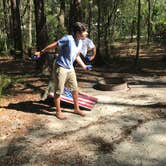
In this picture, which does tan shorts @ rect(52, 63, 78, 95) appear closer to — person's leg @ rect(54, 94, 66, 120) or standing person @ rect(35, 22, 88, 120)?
standing person @ rect(35, 22, 88, 120)

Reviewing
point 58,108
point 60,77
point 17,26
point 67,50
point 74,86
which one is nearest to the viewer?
point 67,50

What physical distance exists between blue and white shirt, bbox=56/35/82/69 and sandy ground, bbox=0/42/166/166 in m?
1.05

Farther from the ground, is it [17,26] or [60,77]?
[60,77]

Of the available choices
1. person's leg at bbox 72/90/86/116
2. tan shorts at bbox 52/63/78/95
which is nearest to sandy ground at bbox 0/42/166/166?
person's leg at bbox 72/90/86/116

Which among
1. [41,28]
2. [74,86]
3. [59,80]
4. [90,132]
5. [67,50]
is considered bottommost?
[90,132]

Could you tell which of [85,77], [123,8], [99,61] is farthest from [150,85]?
[123,8]

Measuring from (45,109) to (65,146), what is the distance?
6.78 feet

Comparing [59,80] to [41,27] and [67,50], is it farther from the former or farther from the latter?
[41,27]

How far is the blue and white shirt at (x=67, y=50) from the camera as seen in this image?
6.80 metres

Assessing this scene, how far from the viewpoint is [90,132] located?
6.34 metres

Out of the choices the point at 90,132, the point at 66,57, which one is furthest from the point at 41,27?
the point at 90,132

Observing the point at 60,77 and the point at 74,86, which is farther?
the point at 74,86

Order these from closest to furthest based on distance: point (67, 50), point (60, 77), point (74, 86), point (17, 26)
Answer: point (67, 50) < point (60, 77) < point (74, 86) < point (17, 26)

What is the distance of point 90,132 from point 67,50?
60.8 inches
